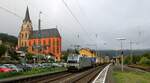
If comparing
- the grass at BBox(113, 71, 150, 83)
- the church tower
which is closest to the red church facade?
the church tower

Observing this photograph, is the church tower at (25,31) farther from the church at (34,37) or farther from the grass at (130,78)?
the grass at (130,78)

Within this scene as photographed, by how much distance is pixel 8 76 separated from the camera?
34.6m

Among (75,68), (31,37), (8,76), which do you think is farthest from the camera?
(31,37)

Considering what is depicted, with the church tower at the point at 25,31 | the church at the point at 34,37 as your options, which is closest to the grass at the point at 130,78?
the church at the point at 34,37

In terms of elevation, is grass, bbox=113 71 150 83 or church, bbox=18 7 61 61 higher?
church, bbox=18 7 61 61

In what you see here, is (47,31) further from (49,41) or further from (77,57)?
(77,57)

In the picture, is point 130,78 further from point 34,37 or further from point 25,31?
point 25,31

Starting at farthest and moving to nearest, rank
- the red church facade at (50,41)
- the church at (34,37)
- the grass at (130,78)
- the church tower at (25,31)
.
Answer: the church tower at (25,31)
the church at (34,37)
the red church facade at (50,41)
the grass at (130,78)

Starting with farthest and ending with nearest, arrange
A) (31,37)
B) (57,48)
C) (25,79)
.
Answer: (31,37), (57,48), (25,79)

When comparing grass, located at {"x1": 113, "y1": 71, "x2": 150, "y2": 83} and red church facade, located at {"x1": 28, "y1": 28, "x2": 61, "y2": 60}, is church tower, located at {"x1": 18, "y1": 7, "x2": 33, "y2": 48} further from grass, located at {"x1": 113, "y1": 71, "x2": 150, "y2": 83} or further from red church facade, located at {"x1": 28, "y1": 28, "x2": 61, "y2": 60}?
grass, located at {"x1": 113, "y1": 71, "x2": 150, "y2": 83}

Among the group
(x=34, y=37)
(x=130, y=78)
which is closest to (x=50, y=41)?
(x=34, y=37)

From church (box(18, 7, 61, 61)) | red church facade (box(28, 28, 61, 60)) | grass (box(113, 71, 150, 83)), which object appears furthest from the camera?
church (box(18, 7, 61, 61))

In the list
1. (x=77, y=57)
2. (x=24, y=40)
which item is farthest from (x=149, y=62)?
(x=24, y=40)

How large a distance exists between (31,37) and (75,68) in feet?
430
